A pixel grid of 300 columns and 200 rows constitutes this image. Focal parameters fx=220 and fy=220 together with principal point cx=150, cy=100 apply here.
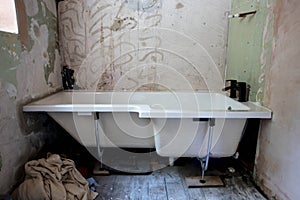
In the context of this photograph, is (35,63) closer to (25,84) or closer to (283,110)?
(25,84)

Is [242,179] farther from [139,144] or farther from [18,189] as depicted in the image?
[18,189]

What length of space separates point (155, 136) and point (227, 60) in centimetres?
119

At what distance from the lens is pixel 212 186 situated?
65.8 inches

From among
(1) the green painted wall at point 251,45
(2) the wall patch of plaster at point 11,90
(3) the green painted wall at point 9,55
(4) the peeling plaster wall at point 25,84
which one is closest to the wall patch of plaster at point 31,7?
(4) the peeling plaster wall at point 25,84

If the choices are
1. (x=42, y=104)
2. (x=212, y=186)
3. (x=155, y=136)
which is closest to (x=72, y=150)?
(x=42, y=104)

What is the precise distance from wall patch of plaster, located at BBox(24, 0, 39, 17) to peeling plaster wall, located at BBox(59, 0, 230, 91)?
1.51 feet

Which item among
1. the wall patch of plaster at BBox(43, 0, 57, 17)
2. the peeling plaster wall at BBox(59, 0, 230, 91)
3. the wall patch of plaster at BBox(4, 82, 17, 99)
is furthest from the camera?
the peeling plaster wall at BBox(59, 0, 230, 91)

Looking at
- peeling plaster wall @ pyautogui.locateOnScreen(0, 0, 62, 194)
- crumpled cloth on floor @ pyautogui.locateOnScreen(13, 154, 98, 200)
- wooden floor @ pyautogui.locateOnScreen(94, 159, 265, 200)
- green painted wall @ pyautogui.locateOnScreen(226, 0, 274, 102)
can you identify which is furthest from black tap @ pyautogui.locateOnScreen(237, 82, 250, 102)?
peeling plaster wall @ pyautogui.locateOnScreen(0, 0, 62, 194)

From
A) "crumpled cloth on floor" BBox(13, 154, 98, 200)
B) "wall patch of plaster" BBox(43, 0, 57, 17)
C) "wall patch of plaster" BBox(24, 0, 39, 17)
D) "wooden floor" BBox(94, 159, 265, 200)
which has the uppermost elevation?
"wall patch of plaster" BBox(43, 0, 57, 17)

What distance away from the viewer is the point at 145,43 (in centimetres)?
224

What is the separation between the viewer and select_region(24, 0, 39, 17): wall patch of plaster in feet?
5.36

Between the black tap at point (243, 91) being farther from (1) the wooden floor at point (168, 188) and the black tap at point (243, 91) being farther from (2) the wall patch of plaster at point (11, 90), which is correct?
(2) the wall patch of plaster at point (11, 90)

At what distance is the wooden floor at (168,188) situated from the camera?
1.55m

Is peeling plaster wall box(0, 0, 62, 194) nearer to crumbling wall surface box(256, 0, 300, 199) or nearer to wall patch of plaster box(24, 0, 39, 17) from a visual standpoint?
wall patch of plaster box(24, 0, 39, 17)
